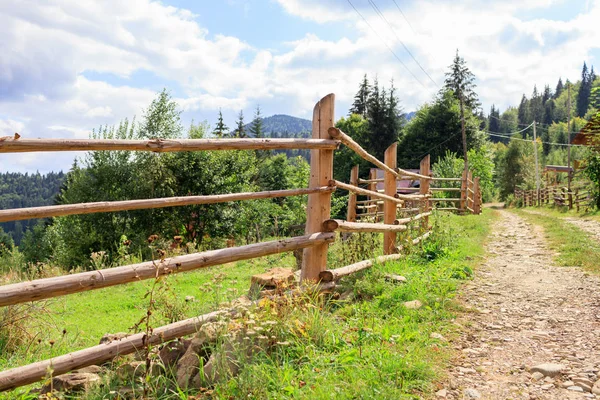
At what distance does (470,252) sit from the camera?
24.3 feet

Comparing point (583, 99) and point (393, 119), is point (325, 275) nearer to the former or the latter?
point (393, 119)

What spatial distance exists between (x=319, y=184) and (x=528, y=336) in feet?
7.11

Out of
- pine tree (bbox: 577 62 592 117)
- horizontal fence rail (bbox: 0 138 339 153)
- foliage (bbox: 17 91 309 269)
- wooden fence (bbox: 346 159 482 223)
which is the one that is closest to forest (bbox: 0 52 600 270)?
foliage (bbox: 17 91 309 269)

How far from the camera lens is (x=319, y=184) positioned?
14.6ft

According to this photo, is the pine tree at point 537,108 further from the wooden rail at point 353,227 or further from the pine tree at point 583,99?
the wooden rail at point 353,227

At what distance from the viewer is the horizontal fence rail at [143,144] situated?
2.85m

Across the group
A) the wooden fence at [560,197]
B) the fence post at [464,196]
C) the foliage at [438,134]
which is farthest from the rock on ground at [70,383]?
the foliage at [438,134]

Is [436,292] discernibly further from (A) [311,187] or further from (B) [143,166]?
(B) [143,166]

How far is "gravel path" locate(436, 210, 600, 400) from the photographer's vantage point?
9.45 feet

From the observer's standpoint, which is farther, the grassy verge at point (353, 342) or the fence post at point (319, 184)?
the fence post at point (319, 184)

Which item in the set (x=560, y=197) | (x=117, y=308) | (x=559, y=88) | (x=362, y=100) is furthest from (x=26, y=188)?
(x=117, y=308)

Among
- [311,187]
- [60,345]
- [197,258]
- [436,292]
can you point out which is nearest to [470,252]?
[436,292]

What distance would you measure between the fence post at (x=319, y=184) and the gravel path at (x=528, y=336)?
137 centimetres

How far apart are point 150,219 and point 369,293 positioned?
55.3 ft
